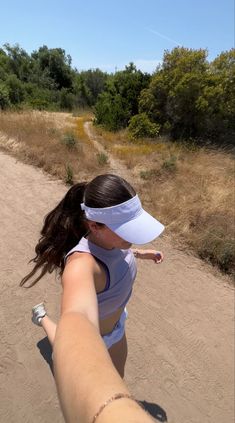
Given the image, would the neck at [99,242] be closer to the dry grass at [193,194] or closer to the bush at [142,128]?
the dry grass at [193,194]

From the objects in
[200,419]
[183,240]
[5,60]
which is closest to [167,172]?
[183,240]

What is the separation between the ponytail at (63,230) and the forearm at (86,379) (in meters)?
0.81

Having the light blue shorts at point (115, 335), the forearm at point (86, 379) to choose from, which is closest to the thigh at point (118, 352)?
the light blue shorts at point (115, 335)

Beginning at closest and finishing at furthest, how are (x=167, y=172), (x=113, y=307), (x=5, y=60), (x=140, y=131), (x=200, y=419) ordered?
(x=113, y=307)
(x=200, y=419)
(x=167, y=172)
(x=140, y=131)
(x=5, y=60)

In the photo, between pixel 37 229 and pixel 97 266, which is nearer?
pixel 97 266

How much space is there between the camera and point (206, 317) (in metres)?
3.78

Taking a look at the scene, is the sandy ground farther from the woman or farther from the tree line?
the tree line

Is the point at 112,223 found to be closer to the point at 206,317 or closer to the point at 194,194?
the point at 206,317

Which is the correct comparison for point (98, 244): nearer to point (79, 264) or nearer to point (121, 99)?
point (79, 264)

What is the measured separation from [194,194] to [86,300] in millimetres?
5522

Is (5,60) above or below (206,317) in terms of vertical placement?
above

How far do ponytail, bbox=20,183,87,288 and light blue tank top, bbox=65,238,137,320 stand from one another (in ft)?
0.77

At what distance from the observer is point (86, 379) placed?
2.36 feet

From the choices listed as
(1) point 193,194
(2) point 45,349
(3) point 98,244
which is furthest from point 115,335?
(1) point 193,194
